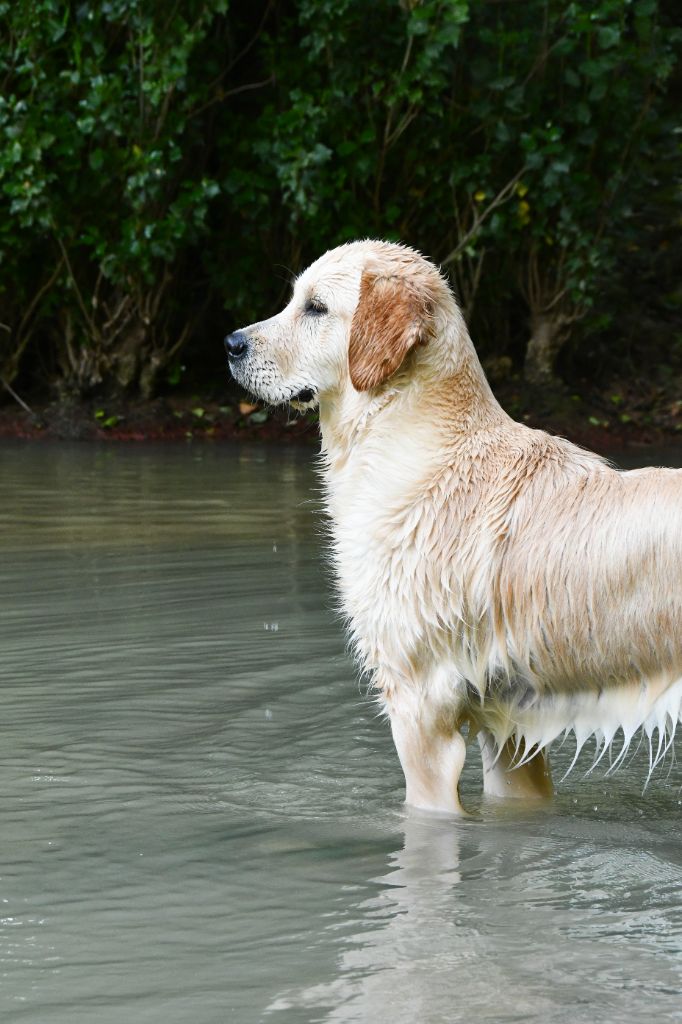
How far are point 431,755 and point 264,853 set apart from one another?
23.9 inches

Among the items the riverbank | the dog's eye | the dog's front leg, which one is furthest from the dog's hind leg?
the riverbank

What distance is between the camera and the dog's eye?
479cm

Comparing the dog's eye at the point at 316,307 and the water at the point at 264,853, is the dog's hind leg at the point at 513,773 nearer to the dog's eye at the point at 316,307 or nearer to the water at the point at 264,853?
the water at the point at 264,853

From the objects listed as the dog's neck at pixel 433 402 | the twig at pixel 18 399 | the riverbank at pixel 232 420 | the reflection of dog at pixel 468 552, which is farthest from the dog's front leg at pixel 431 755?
the twig at pixel 18 399

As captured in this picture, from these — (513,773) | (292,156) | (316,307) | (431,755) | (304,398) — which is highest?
(292,156)

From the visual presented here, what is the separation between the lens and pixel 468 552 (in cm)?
438

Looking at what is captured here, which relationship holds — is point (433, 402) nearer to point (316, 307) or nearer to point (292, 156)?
point (316, 307)

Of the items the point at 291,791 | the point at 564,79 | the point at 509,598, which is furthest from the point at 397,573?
the point at 564,79

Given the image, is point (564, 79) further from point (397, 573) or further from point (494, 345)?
point (397, 573)

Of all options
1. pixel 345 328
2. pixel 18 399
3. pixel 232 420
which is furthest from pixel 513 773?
pixel 18 399

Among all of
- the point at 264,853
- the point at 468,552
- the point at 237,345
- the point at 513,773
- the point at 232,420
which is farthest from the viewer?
the point at 232,420

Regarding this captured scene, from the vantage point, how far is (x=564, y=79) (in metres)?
13.5

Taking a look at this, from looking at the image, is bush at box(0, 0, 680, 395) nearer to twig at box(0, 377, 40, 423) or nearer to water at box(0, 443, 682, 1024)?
twig at box(0, 377, 40, 423)

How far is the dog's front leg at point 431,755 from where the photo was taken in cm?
438
